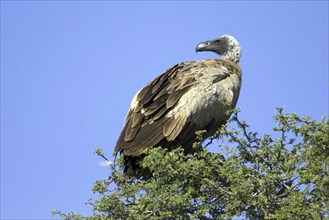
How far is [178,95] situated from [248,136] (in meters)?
2.78

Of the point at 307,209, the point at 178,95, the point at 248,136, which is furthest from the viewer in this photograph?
the point at 178,95

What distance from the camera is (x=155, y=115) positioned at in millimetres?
13586

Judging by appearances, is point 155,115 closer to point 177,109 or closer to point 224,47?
point 177,109

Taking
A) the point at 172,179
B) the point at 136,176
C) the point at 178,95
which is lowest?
the point at 172,179

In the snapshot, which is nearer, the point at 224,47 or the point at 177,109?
the point at 177,109

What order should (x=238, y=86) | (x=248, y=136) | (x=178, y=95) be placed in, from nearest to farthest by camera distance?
(x=248, y=136), (x=178, y=95), (x=238, y=86)

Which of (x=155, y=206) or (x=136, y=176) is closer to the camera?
(x=155, y=206)

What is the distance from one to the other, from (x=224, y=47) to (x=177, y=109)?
12.3 ft

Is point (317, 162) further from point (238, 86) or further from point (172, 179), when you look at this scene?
point (238, 86)

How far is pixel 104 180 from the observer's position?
11.6 meters

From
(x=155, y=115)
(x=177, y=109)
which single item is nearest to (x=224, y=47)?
(x=177, y=109)

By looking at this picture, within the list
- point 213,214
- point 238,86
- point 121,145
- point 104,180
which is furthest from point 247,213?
point 238,86

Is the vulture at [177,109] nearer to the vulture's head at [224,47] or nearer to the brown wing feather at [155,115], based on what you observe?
the brown wing feather at [155,115]

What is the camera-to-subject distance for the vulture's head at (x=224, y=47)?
54.6 ft
